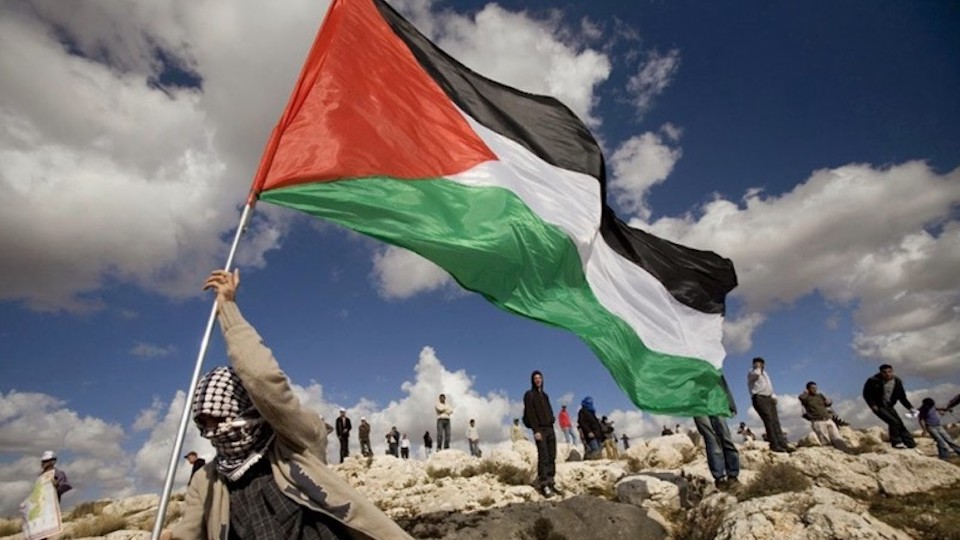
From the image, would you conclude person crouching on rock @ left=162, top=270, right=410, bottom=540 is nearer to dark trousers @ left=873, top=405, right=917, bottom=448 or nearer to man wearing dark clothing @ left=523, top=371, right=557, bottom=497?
man wearing dark clothing @ left=523, top=371, right=557, bottom=497

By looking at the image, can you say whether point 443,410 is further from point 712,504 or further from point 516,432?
point 712,504

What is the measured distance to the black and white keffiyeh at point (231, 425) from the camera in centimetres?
260

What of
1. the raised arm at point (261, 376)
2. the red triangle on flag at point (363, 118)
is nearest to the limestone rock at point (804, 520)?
the red triangle on flag at point (363, 118)

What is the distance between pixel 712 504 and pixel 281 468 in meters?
7.15

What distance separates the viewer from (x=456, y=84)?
232 inches

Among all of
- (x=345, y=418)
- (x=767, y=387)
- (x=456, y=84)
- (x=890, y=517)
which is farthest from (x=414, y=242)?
(x=345, y=418)

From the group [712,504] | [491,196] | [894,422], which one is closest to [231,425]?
[491,196]

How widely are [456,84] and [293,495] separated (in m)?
4.62

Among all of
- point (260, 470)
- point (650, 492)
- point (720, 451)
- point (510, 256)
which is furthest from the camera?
point (650, 492)

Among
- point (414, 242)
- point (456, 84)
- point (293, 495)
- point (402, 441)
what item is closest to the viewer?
point (293, 495)

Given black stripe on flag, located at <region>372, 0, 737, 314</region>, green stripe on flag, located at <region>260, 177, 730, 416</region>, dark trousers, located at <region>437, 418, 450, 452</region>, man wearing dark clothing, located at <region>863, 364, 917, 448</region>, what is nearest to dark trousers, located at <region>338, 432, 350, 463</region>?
dark trousers, located at <region>437, 418, 450, 452</region>

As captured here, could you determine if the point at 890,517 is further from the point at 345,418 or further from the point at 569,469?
the point at 345,418

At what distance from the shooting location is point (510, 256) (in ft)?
15.9

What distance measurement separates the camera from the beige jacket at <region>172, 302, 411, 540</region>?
2.42 metres
